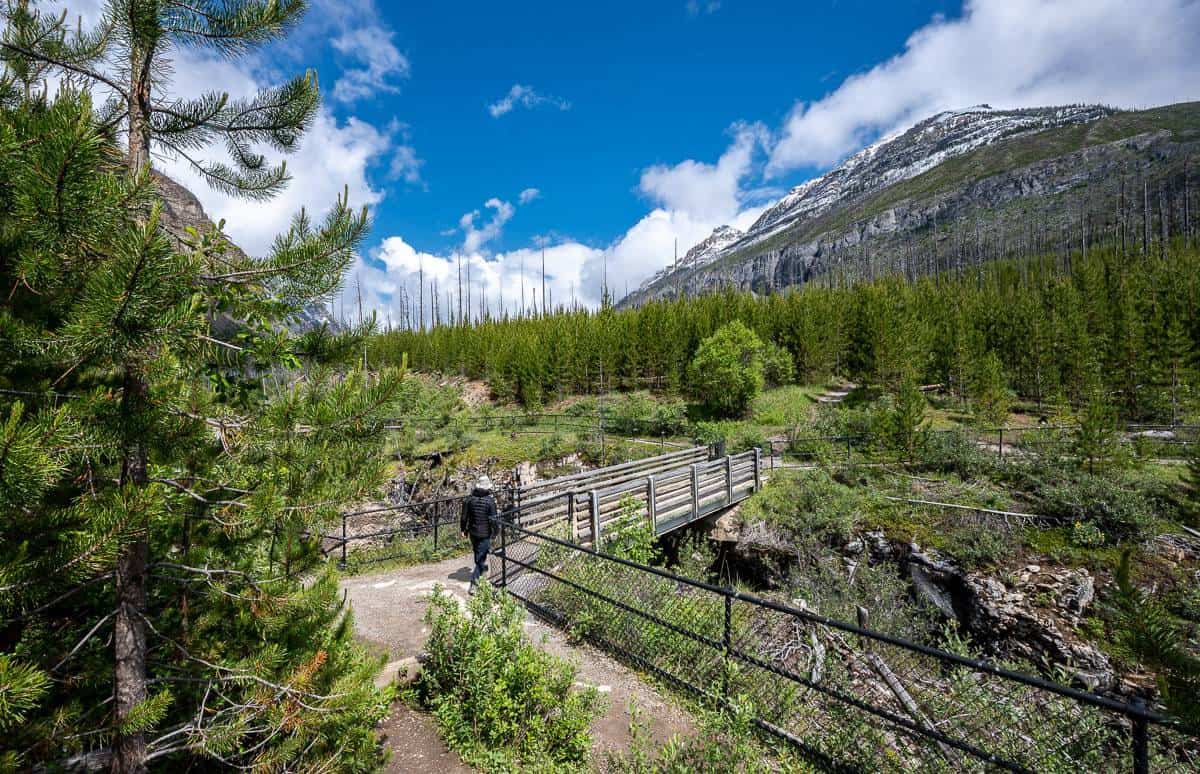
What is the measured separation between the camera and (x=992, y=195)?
385 feet

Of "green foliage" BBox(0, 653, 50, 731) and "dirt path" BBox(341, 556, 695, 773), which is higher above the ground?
"green foliage" BBox(0, 653, 50, 731)

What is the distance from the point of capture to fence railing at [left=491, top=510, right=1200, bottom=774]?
3320mm

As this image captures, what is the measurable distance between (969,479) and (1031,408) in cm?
2178

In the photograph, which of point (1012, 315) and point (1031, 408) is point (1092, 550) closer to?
point (1031, 408)

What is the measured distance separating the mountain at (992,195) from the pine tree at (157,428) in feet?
187

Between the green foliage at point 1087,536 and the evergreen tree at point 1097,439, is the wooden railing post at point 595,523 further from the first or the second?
the evergreen tree at point 1097,439

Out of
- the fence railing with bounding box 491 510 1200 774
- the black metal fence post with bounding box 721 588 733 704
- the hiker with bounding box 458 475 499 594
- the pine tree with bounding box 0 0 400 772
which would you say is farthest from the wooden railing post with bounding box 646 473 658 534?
the pine tree with bounding box 0 0 400 772

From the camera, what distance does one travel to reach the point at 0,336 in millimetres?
1827

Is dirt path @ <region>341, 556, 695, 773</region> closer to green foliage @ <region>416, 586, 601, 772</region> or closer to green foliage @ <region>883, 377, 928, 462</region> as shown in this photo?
green foliage @ <region>416, 586, 601, 772</region>

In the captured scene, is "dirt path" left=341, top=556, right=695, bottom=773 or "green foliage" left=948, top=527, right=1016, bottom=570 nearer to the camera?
"dirt path" left=341, top=556, right=695, bottom=773

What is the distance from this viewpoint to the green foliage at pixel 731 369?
29.8 metres

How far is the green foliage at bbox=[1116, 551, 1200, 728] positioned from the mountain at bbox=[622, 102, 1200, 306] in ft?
189

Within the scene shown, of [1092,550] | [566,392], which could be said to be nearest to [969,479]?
[1092,550]

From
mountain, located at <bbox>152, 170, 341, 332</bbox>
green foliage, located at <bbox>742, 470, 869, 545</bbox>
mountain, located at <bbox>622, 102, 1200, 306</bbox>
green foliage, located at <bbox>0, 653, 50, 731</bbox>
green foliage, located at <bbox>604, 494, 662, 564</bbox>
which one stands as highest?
mountain, located at <bbox>622, 102, 1200, 306</bbox>
